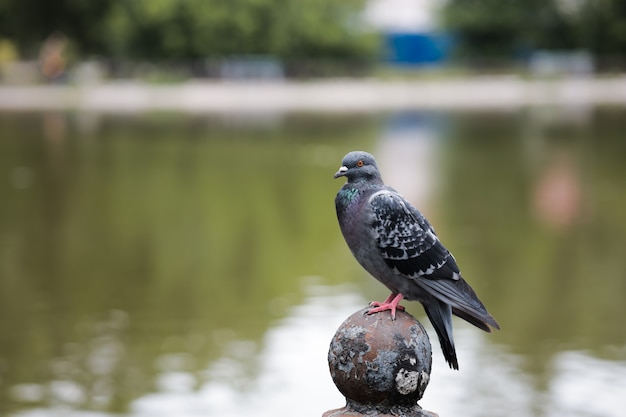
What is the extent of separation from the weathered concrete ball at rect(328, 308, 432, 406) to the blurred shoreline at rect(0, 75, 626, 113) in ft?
109

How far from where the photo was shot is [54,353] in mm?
8633

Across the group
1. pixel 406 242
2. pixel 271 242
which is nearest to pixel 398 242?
pixel 406 242

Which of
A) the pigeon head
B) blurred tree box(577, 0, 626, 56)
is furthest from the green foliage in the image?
the pigeon head

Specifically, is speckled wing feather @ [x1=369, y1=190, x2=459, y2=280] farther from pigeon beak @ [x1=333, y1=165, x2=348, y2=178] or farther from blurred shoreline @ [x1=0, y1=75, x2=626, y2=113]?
blurred shoreline @ [x1=0, y1=75, x2=626, y2=113]

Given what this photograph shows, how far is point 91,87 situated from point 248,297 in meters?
33.8

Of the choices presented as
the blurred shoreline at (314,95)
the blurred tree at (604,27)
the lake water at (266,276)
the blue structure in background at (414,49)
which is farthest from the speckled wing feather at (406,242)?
the blue structure in background at (414,49)

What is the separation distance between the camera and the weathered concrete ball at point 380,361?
3.63 metres

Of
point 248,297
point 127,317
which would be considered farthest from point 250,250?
point 127,317

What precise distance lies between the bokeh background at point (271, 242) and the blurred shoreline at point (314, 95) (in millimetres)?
199

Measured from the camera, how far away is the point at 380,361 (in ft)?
11.9

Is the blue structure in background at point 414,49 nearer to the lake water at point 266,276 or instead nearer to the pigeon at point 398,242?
the lake water at point 266,276

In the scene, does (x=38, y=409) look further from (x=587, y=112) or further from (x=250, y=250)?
(x=587, y=112)

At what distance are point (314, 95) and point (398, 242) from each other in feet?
125

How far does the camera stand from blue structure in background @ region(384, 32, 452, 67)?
6269 centimetres
